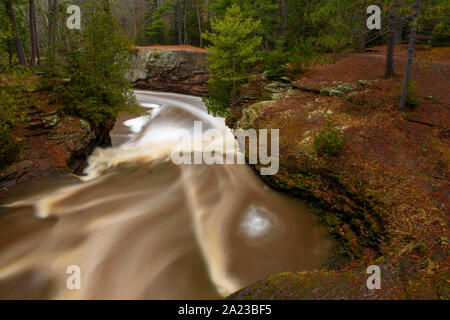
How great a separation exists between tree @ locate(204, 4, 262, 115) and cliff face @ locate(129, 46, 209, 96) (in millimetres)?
10582

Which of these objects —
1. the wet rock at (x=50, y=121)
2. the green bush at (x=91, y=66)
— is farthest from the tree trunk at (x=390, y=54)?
the wet rock at (x=50, y=121)

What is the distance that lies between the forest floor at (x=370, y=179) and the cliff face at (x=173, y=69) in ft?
45.8

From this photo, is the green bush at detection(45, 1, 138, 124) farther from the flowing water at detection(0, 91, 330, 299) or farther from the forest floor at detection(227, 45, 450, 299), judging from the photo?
the forest floor at detection(227, 45, 450, 299)

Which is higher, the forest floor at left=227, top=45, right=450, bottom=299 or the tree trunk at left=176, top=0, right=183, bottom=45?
the tree trunk at left=176, top=0, right=183, bottom=45

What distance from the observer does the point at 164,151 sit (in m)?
11.9

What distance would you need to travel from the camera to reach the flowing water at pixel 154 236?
4973 millimetres

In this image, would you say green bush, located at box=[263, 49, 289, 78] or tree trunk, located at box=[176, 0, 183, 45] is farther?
tree trunk, located at box=[176, 0, 183, 45]

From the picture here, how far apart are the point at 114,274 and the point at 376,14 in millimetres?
11090

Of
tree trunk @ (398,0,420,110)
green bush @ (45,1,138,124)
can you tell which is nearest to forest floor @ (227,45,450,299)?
tree trunk @ (398,0,420,110)

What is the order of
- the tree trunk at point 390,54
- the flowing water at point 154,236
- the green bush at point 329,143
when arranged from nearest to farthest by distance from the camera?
the flowing water at point 154,236, the green bush at point 329,143, the tree trunk at point 390,54

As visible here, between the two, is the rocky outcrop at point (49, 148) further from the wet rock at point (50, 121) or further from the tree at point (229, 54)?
the tree at point (229, 54)

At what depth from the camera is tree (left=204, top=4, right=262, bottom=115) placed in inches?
459
